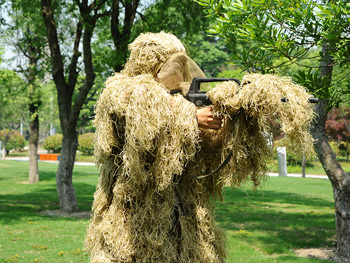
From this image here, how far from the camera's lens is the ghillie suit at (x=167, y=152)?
240 centimetres

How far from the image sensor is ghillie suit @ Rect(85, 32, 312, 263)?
240 cm

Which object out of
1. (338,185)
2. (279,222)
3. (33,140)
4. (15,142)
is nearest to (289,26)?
(338,185)

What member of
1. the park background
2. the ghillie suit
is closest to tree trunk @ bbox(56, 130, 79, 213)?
the park background

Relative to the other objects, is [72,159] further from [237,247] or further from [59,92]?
[237,247]

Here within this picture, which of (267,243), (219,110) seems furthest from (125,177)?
(267,243)

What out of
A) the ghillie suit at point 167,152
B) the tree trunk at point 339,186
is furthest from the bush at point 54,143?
the ghillie suit at point 167,152

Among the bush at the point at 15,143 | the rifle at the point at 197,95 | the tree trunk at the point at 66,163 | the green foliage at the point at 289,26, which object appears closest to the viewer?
the rifle at the point at 197,95

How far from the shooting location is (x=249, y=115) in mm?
2516

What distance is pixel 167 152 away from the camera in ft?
8.16

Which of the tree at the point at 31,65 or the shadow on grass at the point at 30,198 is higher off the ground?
the tree at the point at 31,65

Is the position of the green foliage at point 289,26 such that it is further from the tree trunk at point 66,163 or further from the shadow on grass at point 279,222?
the tree trunk at point 66,163

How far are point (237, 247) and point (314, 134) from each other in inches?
98.5

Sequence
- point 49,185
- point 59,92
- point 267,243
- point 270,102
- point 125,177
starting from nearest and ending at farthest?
1. point 270,102
2. point 125,177
3. point 267,243
4. point 59,92
5. point 49,185

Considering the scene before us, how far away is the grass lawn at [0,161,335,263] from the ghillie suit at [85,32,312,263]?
888 millimetres
